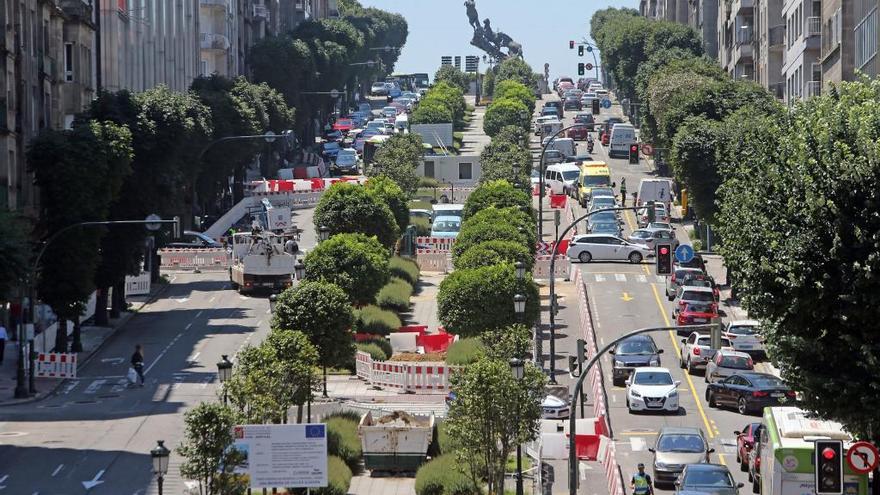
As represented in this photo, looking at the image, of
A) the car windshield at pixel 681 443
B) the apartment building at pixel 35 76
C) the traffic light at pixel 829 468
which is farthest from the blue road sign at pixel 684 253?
the traffic light at pixel 829 468

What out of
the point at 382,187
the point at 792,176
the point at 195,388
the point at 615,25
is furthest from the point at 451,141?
the point at 792,176

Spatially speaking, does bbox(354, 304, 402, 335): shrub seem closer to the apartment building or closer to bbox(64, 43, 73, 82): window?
the apartment building

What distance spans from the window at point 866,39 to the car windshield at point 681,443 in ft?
74.2

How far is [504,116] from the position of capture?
17062 cm

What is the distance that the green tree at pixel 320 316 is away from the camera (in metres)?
67.1

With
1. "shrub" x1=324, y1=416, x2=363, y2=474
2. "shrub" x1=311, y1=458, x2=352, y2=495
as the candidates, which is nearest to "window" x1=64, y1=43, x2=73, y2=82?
"shrub" x1=324, y1=416, x2=363, y2=474

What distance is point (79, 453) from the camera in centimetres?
5591

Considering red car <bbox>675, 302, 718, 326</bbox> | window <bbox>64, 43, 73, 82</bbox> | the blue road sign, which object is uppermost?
window <bbox>64, 43, 73, 82</bbox>

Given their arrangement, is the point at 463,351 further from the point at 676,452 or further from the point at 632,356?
the point at 676,452

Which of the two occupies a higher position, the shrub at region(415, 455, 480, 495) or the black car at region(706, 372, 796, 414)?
the black car at region(706, 372, 796, 414)

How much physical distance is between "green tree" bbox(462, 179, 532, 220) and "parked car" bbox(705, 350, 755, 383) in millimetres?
32473

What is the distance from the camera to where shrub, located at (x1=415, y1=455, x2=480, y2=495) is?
1982 inches

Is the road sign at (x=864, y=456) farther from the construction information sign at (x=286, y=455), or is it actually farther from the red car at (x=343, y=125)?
the red car at (x=343, y=125)

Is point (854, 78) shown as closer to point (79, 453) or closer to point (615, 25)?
point (79, 453)
